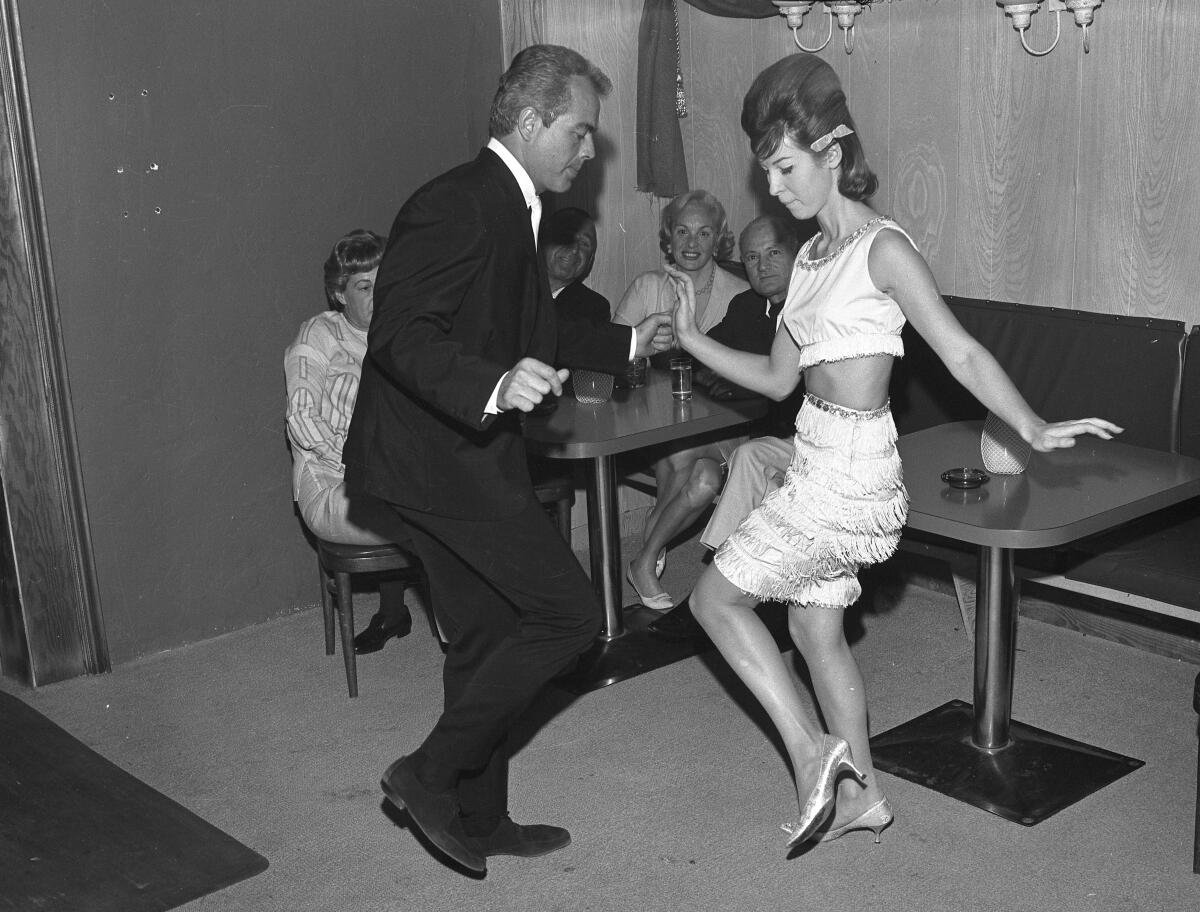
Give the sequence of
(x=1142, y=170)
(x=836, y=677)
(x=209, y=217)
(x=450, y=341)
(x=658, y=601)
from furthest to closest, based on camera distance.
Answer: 1. (x=658, y=601)
2. (x=209, y=217)
3. (x=1142, y=170)
4. (x=836, y=677)
5. (x=450, y=341)

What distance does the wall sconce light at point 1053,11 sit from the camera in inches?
155

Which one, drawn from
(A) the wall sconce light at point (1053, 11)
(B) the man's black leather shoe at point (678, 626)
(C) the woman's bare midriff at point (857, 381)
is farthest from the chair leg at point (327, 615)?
(A) the wall sconce light at point (1053, 11)

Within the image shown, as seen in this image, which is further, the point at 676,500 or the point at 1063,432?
the point at 676,500

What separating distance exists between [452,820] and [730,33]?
3217mm

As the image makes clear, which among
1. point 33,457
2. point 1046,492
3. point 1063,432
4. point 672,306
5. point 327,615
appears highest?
point 1063,432

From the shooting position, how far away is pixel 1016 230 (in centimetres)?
432

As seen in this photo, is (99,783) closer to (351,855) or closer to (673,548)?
(351,855)

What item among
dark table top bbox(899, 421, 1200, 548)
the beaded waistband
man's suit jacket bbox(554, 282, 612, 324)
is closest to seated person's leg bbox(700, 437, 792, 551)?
dark table top bbox(899, 421, 1200, 548)

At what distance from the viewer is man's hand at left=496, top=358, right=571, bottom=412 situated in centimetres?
252

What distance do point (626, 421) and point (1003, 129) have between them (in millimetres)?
1533

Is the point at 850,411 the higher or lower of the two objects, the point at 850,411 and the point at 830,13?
the lower

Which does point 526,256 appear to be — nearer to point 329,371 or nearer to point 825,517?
point 825,517

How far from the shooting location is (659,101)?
16.7 ft

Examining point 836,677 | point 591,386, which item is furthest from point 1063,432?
point 591,386
